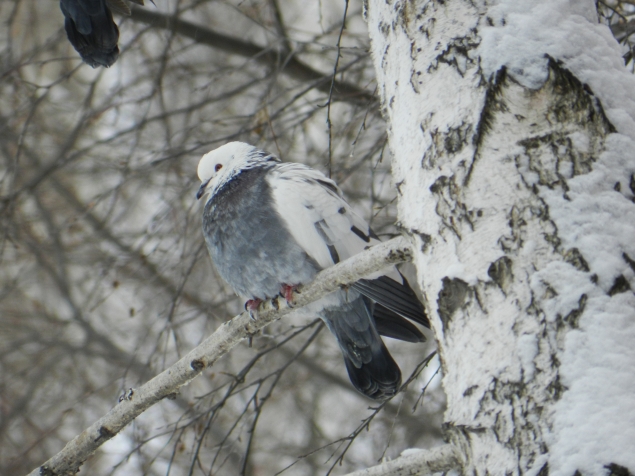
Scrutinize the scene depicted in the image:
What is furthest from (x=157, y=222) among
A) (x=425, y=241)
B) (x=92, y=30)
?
(x=425, y=241)

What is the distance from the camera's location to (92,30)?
8.59 ft

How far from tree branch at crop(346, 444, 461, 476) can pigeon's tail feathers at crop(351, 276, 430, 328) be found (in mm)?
887

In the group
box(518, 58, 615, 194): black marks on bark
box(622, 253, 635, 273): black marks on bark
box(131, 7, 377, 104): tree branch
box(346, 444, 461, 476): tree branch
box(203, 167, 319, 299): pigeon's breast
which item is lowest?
box(346, 444, 461, 476): tree branch

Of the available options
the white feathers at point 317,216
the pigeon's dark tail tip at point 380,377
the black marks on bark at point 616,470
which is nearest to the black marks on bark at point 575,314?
the black marks on bark at point 616,470

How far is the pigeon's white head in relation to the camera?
3.00m

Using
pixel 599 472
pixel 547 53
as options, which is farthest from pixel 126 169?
pixel 599 472

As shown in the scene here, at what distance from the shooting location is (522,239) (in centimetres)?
119

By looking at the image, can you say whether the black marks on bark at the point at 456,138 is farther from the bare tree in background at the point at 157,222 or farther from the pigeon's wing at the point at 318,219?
the bare tree in background at the point at 157,222

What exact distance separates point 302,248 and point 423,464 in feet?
4.22

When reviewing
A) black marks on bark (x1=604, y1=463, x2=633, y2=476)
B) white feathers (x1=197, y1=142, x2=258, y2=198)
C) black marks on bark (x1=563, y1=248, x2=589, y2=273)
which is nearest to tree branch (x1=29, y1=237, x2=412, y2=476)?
black marks on bark (x1=563, y1=248, x2=589, y2=273)

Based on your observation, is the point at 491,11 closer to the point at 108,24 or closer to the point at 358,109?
the point at 108,24

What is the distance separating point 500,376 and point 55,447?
5.50m

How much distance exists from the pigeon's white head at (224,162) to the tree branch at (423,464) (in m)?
1.82

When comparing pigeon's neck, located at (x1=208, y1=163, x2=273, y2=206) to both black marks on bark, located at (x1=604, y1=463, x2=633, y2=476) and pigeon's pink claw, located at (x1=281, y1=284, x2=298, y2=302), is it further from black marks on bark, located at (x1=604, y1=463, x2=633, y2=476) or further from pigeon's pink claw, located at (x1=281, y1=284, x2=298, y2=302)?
black marks on bark, located at (x1=604, y1=463, x2=633, y2=476)
